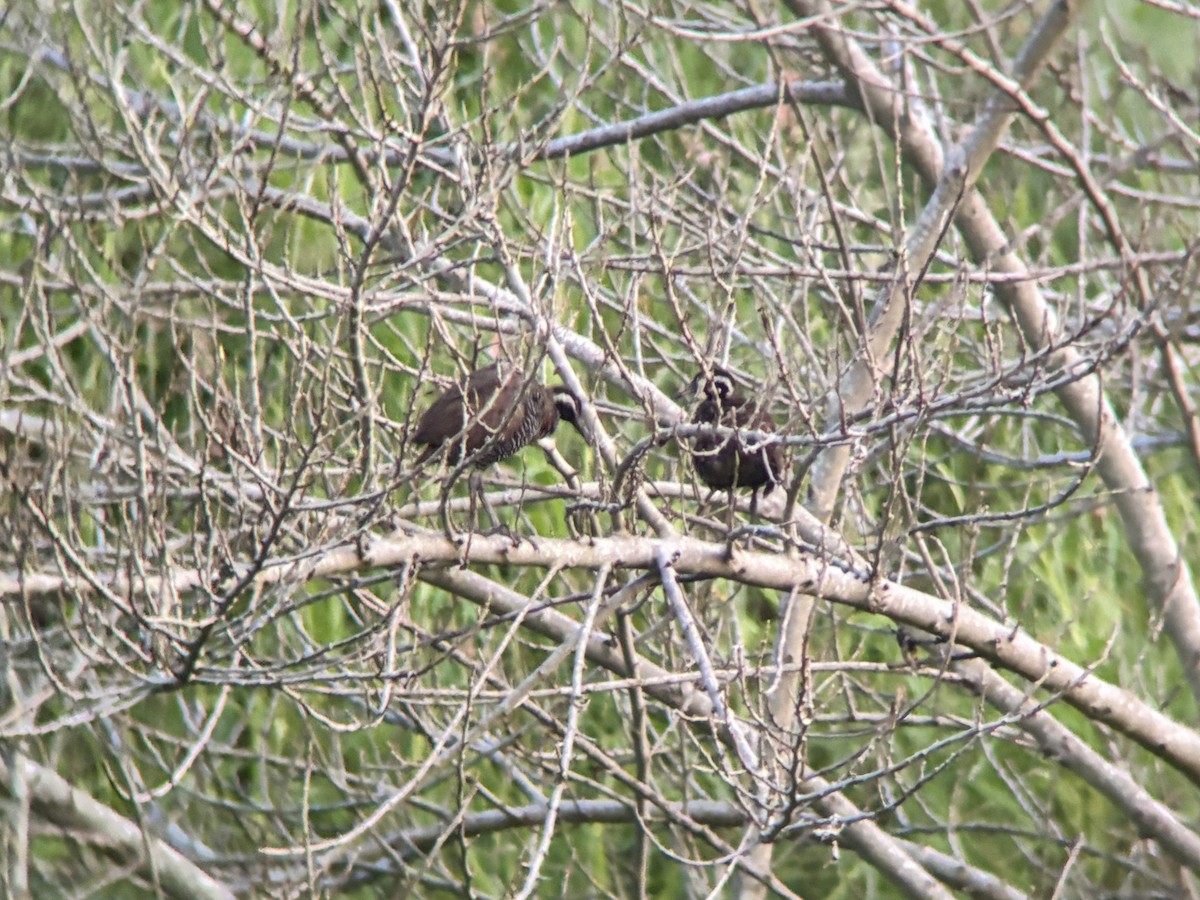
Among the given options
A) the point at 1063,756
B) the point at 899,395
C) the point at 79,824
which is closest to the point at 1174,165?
the point at 1063,756

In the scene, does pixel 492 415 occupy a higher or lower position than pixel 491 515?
higher

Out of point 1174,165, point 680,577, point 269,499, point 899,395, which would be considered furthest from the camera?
point 1174,165

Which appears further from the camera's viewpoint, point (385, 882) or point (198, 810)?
point (198, 810)

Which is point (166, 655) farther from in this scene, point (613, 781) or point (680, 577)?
point (613, 781)

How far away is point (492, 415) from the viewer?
14.5ft

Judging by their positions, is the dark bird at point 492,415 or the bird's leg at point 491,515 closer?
the bird's leg at point 491,515

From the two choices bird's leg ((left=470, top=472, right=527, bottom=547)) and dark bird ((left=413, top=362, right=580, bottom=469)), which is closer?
bird's leg ((left=470, top=472, right=527, bottom=547))

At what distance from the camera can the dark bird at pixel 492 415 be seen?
3992 millimetres

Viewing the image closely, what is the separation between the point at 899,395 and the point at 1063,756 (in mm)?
1859

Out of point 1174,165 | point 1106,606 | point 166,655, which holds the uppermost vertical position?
point 1174,165

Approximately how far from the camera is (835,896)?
683 centimetres

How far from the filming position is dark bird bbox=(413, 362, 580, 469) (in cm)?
399

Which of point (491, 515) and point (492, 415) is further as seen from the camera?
point (492, 415)

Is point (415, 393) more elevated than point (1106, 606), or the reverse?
point (415, 393)
